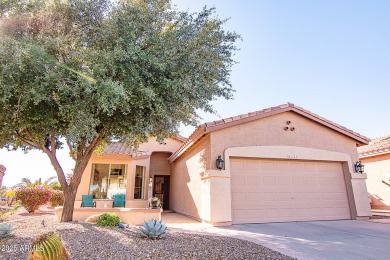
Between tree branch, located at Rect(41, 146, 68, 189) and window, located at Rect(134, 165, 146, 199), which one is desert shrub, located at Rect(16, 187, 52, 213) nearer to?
window, located at Rect(134, 165, 146, 199)

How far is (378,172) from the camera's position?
48.7 feet

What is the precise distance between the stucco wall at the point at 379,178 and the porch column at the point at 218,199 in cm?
1163

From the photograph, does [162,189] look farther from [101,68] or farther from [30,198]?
[101,68]

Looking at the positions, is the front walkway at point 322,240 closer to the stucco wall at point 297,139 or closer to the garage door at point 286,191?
the garage door at point 286,191

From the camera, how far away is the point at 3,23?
7215 millimetres

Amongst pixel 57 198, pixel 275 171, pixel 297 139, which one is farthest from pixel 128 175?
pixel 297 139

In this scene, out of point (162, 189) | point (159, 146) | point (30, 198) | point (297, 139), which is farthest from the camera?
point (162, 189)

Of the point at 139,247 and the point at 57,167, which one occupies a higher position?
the point at 57,167

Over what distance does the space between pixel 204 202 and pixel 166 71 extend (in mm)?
5643

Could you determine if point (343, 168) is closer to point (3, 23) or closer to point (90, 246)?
point (90, 246)

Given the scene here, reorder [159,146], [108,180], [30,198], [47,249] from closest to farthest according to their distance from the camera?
[47,249], [30,198], [108,180], [159,146]

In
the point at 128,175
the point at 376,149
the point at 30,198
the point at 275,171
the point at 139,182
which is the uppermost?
the point at 376,149

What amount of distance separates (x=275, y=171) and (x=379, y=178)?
30.5ft

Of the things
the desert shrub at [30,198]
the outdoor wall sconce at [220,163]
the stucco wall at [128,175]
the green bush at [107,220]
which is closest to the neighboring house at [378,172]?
the outdoor wall sconce at [220,163]
